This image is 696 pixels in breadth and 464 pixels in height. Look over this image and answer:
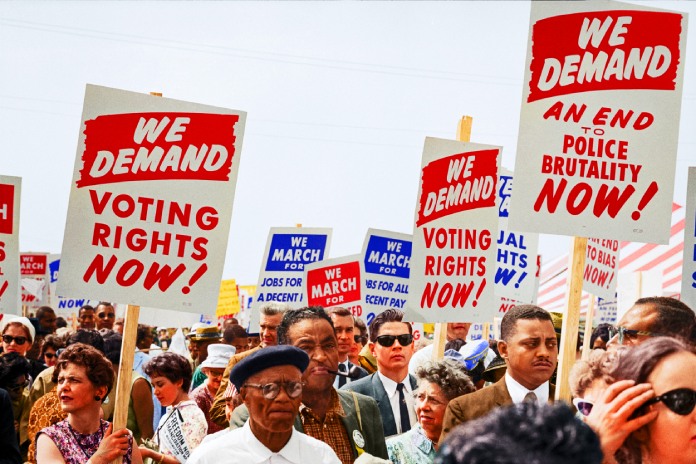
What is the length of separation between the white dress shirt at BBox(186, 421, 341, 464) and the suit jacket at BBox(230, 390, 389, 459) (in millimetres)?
785

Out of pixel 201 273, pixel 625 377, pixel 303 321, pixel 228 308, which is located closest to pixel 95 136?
pixel 201 273

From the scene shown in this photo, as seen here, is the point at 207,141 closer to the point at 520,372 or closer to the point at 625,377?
the point at 520,372

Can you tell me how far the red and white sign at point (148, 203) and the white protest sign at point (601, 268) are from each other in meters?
→ 6.05

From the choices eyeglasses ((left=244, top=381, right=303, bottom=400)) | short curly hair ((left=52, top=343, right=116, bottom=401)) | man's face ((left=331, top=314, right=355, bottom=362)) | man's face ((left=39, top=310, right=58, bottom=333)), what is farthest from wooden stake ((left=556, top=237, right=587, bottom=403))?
man's face ((left=39, top=310, right=58, bottom=333))

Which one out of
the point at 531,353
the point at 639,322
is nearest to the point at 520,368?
the point at 531,353

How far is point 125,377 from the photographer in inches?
215

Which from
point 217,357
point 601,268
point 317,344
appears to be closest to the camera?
point 317,344

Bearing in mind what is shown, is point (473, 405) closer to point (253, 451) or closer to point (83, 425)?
point (253, 451)

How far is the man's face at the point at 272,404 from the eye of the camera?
4.36m

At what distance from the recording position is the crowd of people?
8.63ft

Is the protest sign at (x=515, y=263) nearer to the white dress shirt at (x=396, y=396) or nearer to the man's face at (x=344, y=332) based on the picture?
A: the man's face at (x=344, y=332)

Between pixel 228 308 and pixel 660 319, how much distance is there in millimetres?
24065

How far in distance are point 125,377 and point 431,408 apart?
2.00m

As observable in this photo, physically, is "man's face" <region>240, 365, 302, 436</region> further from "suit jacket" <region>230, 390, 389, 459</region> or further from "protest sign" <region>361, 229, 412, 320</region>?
"protest sign" <region>361, 229, 412, 320</region>
